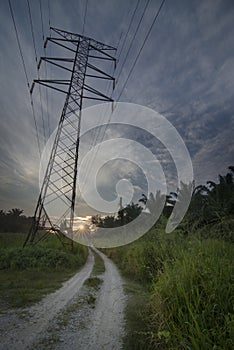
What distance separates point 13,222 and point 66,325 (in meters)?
37.9

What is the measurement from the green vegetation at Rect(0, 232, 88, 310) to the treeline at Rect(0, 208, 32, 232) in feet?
87.9

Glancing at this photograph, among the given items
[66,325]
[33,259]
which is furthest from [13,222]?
[66,325]

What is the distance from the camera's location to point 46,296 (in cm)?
557

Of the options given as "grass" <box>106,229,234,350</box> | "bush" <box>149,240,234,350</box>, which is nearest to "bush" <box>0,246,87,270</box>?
"grass" <box>106,229,234,350</box>

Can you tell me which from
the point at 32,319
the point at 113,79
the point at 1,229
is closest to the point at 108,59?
the point at 113,79

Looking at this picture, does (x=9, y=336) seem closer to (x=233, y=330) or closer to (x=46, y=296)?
(x=46, y=296)

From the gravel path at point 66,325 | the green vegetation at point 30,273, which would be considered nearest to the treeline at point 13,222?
the green vegetation at point 30,273

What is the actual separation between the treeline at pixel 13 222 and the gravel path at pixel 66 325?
34.6 metres

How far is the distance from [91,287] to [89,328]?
3.66 meters

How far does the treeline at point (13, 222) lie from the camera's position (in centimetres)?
3472

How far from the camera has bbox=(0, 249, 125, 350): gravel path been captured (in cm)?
301

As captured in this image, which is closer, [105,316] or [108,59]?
[105,316]

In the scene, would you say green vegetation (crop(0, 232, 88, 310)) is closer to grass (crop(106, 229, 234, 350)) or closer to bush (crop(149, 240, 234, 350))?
grass (crop(106, 229, 234, 350))

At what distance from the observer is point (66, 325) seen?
3.66 m
